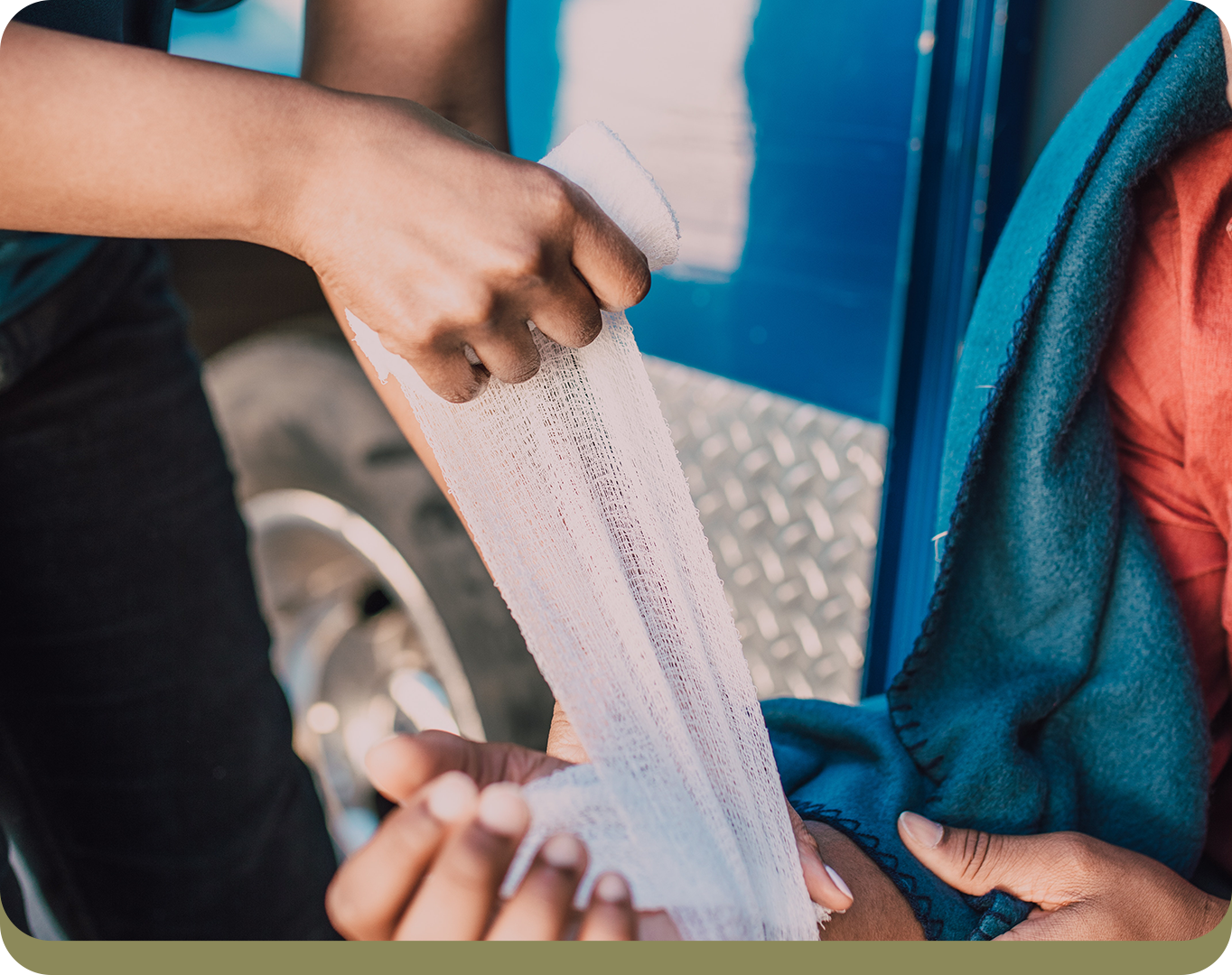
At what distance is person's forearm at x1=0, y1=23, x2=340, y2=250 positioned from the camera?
1.12ft

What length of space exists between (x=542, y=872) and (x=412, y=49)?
21.3 inches

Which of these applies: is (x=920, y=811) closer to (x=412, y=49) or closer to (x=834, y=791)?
(x=834, y=791)

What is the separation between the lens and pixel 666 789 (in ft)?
1.45

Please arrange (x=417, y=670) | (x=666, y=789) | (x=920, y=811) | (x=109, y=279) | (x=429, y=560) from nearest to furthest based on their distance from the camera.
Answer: (x=666, y=789), (x=920, y=811), (x=109, y=279), (x=429, y=560), (x=417, y=670)

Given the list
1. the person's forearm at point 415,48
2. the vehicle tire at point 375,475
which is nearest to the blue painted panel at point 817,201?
the person's forearm at point 415,48

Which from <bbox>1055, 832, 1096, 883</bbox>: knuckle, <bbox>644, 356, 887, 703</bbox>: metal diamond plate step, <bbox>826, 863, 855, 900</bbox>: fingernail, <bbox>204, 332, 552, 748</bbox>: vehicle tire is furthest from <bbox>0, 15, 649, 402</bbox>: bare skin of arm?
<bbox>204, 332, 552, 748</bbox>: vehicle tire

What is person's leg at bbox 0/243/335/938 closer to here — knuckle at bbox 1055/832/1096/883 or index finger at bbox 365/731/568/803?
index finger at bbox 365/731/568/803

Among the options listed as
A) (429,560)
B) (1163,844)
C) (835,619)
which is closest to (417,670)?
(429,560)

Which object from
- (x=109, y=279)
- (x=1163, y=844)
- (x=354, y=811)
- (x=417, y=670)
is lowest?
(x=354, y=811)

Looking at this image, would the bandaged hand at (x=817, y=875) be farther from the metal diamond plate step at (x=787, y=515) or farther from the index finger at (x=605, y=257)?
the metal diamond plate step at (x=787, y=515)

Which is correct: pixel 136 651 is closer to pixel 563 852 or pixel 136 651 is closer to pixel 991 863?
pixel 563 852

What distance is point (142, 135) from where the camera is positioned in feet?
1.15

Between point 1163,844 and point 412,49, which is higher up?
point 412,49

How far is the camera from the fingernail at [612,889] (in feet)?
1.12
